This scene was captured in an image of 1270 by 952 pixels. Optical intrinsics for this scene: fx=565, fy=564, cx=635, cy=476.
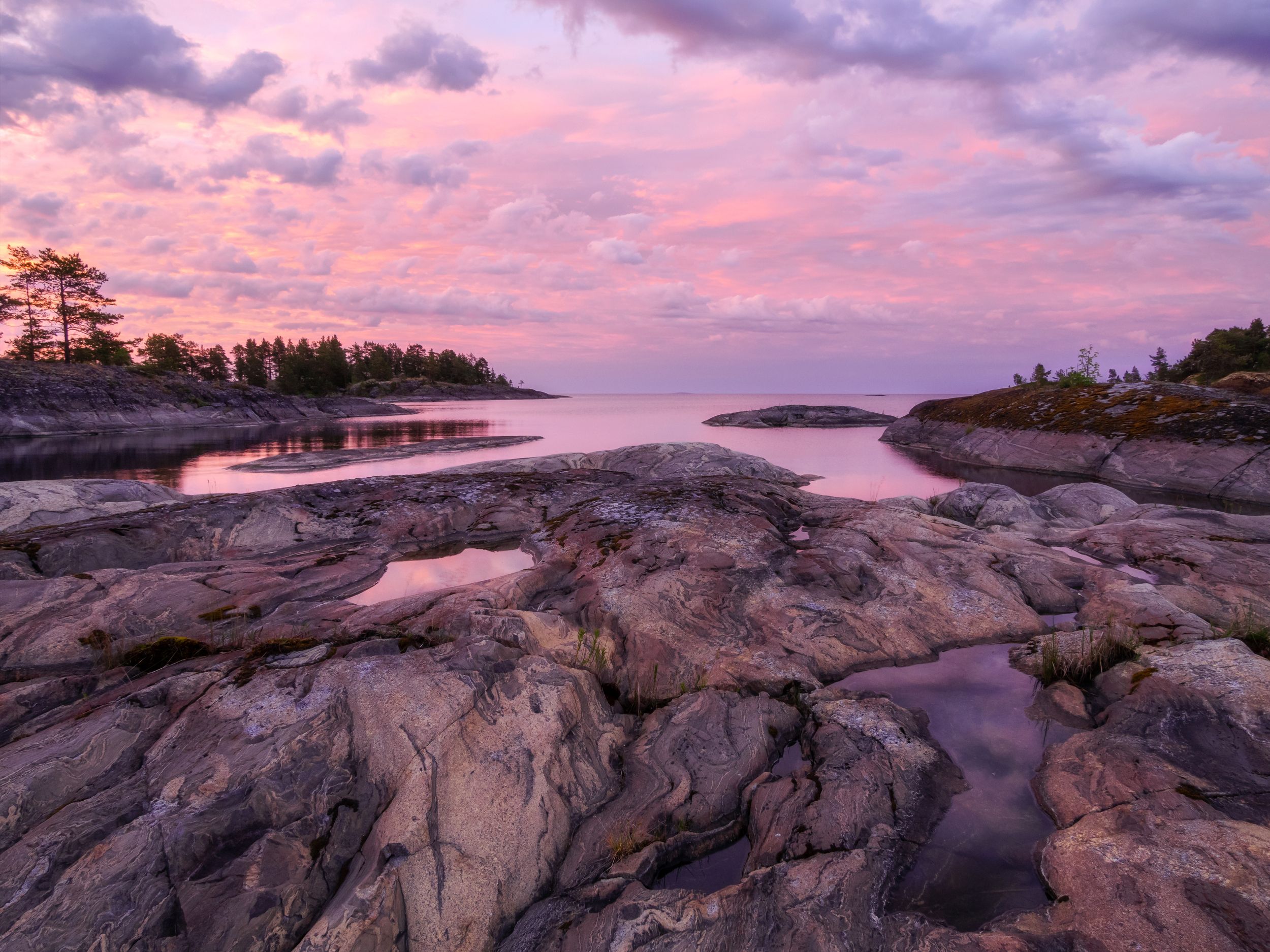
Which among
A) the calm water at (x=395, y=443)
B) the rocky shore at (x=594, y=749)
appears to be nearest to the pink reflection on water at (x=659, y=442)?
the calm water at (x=395, y=443)

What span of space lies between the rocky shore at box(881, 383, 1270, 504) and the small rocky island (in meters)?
23.6

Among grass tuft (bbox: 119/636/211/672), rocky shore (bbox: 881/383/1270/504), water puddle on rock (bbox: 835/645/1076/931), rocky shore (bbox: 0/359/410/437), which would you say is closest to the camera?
water puddle on rock (bbox: 835/645/1076/931)

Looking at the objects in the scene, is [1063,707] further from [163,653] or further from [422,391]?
[422,391]

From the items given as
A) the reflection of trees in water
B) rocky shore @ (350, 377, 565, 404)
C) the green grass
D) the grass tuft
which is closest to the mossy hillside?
the green grass

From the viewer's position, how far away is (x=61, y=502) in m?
12.0

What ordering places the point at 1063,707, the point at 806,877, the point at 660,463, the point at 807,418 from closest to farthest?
the point at 806,877
the point at 1063,707
the point at 660,463
the point at 807,418

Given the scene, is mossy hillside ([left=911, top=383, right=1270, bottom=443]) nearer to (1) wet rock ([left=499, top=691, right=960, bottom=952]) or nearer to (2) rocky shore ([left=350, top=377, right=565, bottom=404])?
(1) wet rock ([left=499, top=691, right=960, bottom=952])

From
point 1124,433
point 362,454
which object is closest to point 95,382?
point 362,454

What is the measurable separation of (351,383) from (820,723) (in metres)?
143

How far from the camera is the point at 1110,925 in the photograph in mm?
3109

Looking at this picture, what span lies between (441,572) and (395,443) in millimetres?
31598

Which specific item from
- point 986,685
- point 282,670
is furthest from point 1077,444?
point 282,670

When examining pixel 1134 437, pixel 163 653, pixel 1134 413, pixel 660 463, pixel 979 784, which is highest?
pixel 1134 413

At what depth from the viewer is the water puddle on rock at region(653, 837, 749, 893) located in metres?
3.87
